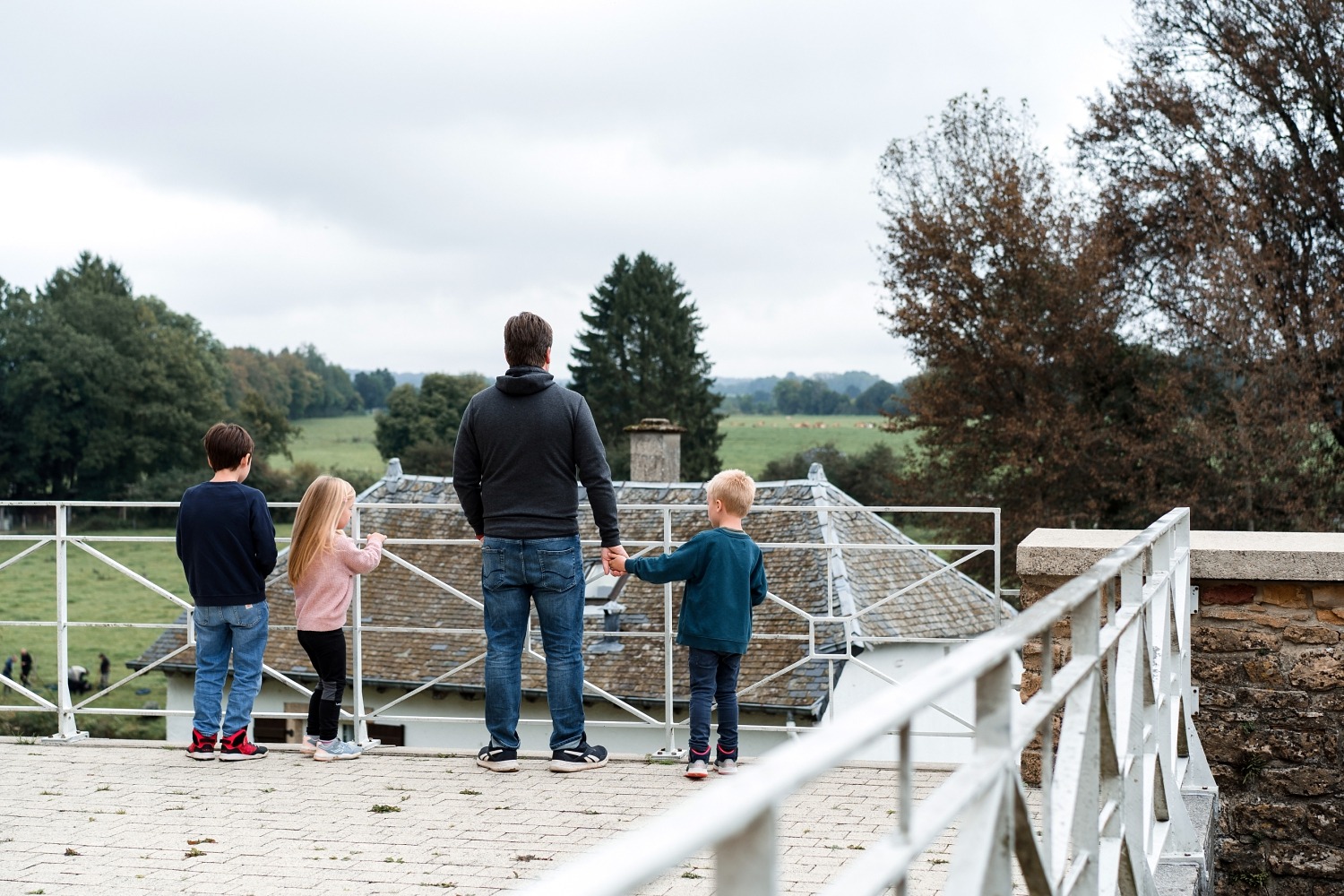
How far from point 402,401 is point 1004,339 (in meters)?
46.8

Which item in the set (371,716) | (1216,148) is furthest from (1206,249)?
(371,716)

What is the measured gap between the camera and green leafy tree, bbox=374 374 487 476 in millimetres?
63500

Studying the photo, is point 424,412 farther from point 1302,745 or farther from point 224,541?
point 1302,745

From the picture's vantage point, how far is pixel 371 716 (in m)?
6.41

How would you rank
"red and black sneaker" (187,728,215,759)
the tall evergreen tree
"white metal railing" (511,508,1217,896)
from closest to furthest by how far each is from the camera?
"white metal railing" (511,508,1217,896)
"red and black sneaker" (187,728,215,759)
the tall evergreen tree

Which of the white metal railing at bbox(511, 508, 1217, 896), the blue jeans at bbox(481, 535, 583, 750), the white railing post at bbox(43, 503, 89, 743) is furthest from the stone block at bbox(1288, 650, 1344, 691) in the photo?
the white railing post at bbox(43, 503, 89, 743)

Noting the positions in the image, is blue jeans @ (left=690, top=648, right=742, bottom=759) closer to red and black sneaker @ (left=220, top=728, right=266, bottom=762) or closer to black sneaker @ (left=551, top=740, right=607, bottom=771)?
black sneaker @ (left=551, top=740, right=607, bottom=771)

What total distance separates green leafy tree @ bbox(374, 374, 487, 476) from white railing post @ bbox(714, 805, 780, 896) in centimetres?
6031

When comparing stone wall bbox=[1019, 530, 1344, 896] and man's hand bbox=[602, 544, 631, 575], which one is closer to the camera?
man's hand bbox=[602, 544, 631, 575]

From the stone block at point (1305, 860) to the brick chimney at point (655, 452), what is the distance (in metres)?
19.8

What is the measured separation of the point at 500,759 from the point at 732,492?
5.18 ft

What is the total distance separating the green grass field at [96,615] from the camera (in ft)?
140

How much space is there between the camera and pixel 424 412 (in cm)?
6488

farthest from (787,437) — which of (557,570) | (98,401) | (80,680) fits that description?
(557,570)
